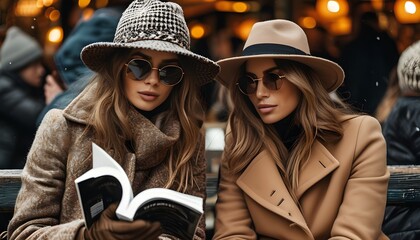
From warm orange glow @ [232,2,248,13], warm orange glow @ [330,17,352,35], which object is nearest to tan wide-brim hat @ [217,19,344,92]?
warm orange glow @ [330,17,352,35]

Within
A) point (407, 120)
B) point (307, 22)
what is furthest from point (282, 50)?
point (307, 22)

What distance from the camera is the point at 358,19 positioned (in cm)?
815

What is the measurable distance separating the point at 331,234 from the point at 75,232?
1.17m

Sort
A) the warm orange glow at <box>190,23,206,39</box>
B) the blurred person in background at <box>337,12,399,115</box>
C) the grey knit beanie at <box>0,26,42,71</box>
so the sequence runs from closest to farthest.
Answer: the grey knit beanie at <box>0,26,42,71</box> < the blurred person in background at <box>337,12,399,115</box> < the warm orange glow at <box>190,23,206,39</box>

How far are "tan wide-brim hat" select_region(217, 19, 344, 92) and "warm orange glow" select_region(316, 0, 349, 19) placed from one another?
4864mm

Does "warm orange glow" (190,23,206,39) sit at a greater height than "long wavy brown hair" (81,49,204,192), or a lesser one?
lesser

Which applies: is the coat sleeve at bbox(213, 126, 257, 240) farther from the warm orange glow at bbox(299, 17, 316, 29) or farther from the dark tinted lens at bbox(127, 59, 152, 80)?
the warm orange glow at bbox(299, 17, 316, 29)

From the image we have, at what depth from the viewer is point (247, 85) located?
157 inches

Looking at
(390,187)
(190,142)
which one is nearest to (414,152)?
(390,187)

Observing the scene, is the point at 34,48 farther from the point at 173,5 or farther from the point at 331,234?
the point at 331,234

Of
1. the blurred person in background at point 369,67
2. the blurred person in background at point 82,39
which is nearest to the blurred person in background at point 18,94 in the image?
the blurred person in background at point 82,39

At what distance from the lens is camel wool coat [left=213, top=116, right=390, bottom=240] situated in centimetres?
384

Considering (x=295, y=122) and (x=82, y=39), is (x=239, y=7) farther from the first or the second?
(x=295, y=122)

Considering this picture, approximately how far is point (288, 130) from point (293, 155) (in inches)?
5.1
